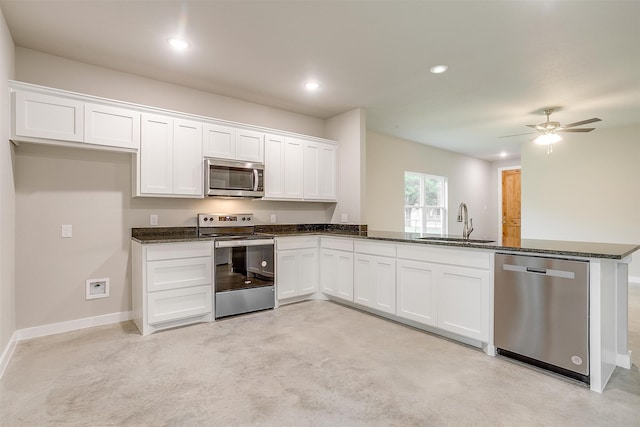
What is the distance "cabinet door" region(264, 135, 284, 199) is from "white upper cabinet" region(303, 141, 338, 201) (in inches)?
15.0

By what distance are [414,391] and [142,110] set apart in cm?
343

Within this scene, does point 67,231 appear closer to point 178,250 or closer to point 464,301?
point 178,250

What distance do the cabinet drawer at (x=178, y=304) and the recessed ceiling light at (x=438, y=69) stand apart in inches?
128

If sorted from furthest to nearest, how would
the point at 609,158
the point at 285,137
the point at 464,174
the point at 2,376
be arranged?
the point at 464,174 < the point at 609,158 < the point at 285,137 < the point at 2,376

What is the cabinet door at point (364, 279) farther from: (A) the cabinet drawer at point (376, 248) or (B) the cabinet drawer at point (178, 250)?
(B) the cabinet drawer at point (178, 250)

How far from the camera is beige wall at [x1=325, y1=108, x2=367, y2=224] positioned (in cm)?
455

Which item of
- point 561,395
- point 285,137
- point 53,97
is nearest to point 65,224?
point 53,97

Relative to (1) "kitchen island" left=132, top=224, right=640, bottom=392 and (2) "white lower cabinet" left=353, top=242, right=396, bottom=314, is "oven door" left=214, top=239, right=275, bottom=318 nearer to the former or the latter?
(1) "kitchen island" left=132, top=224, right=640, bottom=392

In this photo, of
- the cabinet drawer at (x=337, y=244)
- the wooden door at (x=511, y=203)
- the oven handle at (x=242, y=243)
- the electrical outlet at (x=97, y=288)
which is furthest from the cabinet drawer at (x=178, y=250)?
the wooden door at (x=511, y=203)

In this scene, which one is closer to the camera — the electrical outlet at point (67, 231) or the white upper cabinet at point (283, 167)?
the electrical outlet at point (67, 231)

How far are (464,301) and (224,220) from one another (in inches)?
110

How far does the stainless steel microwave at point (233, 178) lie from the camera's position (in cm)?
361

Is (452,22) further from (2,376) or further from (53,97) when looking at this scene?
(2,376)

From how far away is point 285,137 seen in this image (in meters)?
4.32
